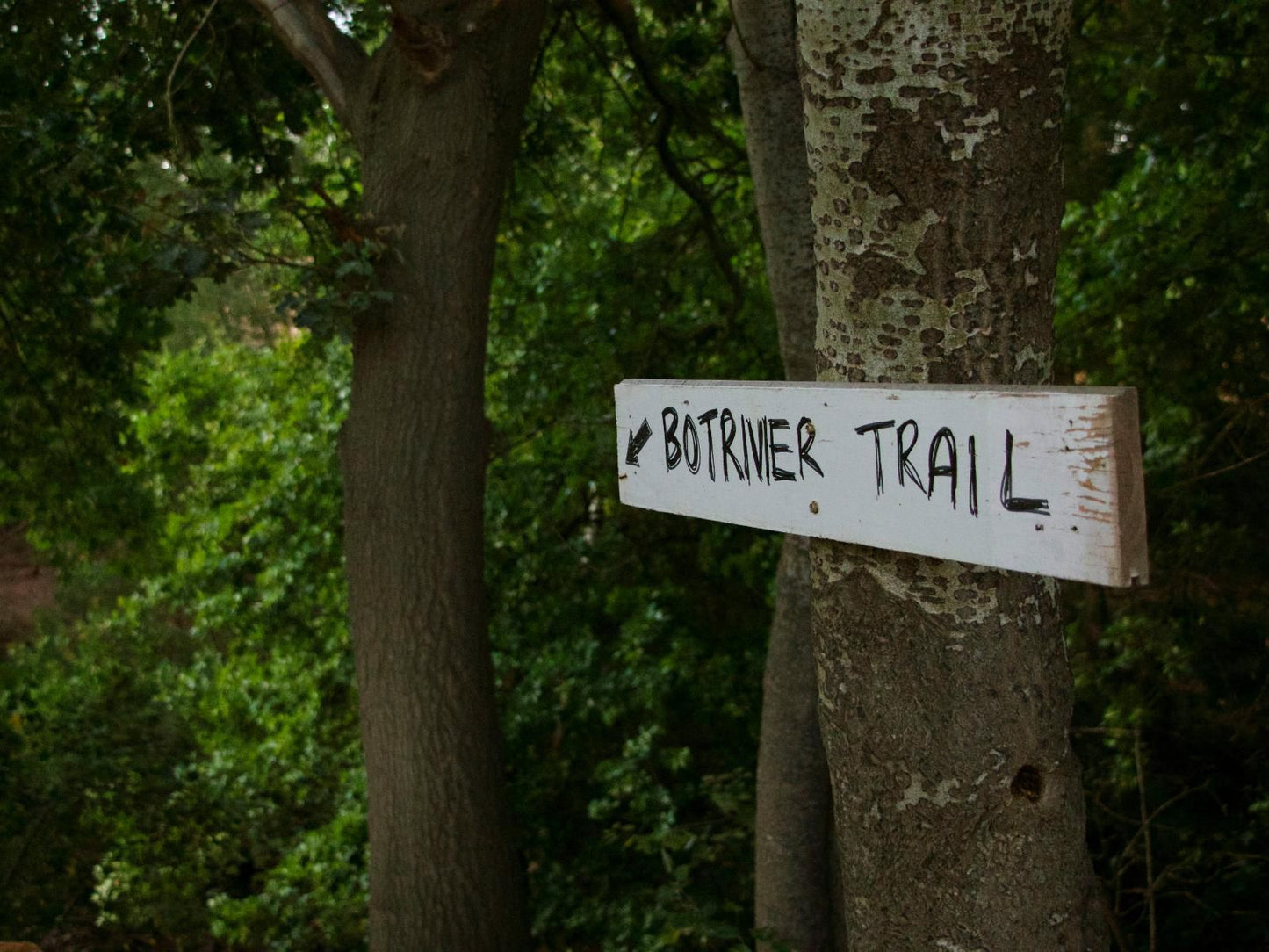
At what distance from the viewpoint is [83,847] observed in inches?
274

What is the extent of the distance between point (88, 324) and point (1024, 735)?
5312 millimetres

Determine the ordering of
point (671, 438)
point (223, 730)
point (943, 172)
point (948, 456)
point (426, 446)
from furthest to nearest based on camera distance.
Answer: point (223, 730) < point (426, 446) < point (671, 438) < point (943, 172) < point (948, 456)

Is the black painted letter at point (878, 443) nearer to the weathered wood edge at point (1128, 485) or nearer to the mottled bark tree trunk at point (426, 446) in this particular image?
the weathered wood edge at point (1128, 485)

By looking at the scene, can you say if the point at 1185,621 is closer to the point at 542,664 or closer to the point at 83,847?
the point at 542,664

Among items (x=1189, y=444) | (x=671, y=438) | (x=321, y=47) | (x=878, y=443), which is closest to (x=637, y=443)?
(x=671, y=438)

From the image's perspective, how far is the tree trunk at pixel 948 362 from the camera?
4.92 feet

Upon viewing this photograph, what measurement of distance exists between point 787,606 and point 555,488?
8.26 ft

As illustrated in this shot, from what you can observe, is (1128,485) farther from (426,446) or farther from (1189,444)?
(1189,444)

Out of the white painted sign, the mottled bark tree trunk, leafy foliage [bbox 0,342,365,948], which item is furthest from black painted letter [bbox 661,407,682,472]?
leafy foliage [bbox 0,342,365,948]

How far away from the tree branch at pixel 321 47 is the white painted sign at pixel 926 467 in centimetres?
269

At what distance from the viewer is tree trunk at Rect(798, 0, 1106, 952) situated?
59.0 inches

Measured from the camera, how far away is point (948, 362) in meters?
1.53

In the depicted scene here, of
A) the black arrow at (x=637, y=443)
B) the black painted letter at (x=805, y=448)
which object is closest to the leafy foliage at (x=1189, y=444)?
the black arrow at (x=637, y=443)

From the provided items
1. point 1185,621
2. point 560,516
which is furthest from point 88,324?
point 1185,621
